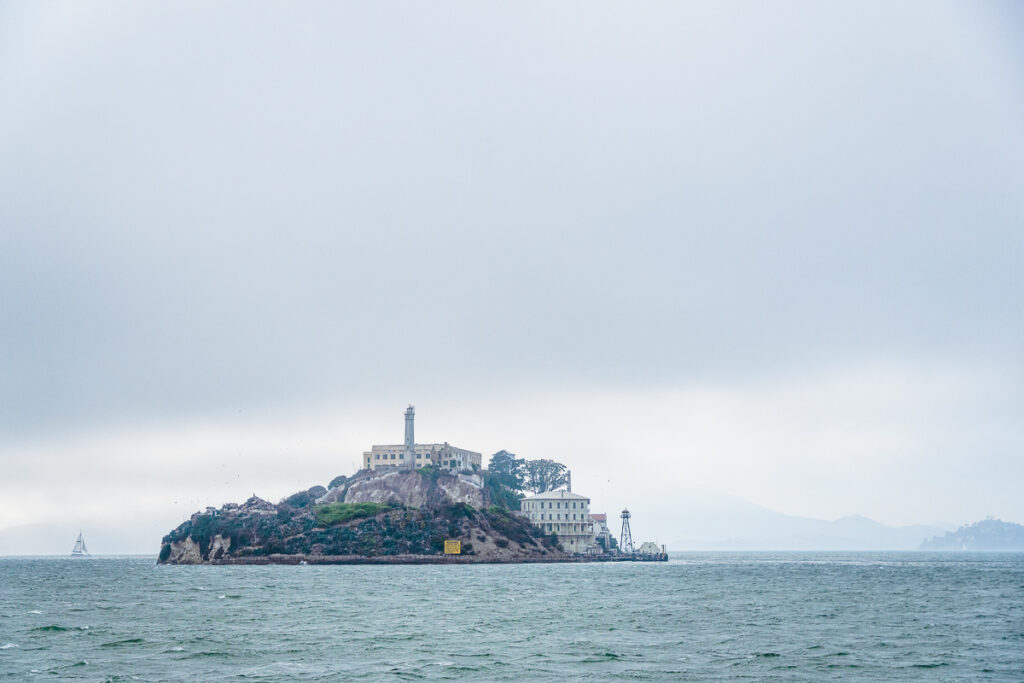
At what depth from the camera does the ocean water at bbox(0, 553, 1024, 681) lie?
43.0m

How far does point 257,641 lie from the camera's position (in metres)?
53.6

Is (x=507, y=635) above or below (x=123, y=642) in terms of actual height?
below

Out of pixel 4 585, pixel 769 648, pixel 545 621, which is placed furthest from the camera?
pixel 4 585

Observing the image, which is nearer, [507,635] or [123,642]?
[123,642]

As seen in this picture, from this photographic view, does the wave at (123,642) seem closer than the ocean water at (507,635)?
No

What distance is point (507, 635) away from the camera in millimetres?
57562

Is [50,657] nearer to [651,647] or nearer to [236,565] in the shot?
[651,647]

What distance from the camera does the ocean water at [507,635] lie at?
141 ft

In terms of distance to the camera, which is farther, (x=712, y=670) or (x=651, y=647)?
(x=651, y=647)

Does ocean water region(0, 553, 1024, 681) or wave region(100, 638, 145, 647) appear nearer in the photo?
ocean water region(0, 553, 1024, 681)

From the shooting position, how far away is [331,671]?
42.4 meters

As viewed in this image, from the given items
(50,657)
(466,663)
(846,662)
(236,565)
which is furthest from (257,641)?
(236,565)

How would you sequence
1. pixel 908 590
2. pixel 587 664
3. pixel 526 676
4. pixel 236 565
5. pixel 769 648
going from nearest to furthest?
pixel 526 676 < pixel 587 664 < pixel 769 648 < pixel 908 590 < pixel 236 565

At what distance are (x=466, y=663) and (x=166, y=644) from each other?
18.9 metres
